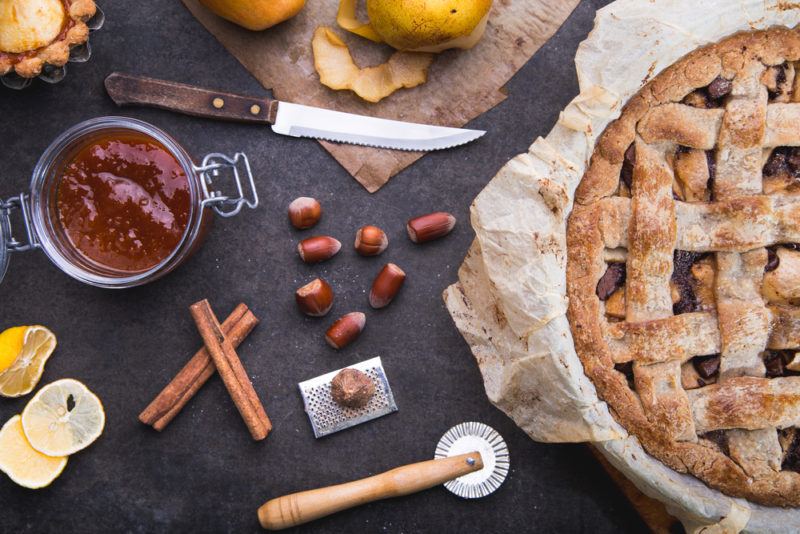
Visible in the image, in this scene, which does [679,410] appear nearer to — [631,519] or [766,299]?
[766,299]

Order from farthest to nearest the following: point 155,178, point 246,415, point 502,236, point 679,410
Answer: point 246,415, point 155,178, point 502,236, point 679,410

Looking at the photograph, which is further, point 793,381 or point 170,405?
point 170,405

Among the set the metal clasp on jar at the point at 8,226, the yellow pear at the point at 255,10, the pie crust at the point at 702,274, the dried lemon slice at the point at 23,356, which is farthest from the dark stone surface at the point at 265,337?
the pie crust at the point at 702,274

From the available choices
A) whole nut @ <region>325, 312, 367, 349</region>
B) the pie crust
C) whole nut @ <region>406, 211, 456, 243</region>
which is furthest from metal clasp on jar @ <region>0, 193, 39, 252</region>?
the pie crust

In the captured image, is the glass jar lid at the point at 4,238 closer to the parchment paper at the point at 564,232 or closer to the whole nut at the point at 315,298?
the whole nut at the point at 315,298

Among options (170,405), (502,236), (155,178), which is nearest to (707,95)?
(502,236)

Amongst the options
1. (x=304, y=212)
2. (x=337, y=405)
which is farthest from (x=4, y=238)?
(x=337, y=405)

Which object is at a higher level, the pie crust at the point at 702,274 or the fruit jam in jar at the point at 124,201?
the pie crust at the point at 702,274
